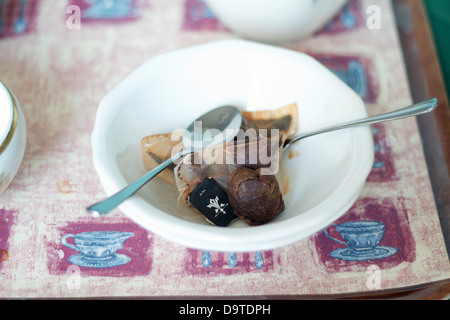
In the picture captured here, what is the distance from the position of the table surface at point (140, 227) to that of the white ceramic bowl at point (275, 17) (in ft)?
0.15

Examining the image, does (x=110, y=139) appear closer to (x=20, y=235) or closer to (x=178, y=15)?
(x=20, y=235)

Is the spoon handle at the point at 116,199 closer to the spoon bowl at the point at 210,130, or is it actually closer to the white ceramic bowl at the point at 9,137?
the spoon bowl at the point at 210,130

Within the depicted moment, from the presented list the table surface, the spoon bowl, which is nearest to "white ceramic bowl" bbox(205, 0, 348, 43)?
the table surface

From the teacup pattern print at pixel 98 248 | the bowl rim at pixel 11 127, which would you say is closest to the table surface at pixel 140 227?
the teacup pattern print at pixel 98 248

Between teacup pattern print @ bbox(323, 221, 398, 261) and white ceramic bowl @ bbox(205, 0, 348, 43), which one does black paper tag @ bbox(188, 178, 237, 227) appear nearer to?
teacup pattern print @ bbox(323, 221, 398, 261)

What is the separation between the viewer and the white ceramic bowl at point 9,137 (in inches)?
23.4

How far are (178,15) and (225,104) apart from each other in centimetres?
29

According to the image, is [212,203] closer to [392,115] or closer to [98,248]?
[98,248]

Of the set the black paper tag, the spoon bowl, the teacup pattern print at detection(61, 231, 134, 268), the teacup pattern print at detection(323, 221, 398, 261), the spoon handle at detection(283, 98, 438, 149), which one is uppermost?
the spoon bowl

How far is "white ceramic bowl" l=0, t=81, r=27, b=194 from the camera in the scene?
1.95 feet

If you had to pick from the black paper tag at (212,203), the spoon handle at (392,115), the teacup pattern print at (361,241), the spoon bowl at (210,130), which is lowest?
the teacup pattern print at (361,241)

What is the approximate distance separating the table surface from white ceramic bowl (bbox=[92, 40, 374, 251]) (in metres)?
0.08

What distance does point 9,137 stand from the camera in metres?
0.59
